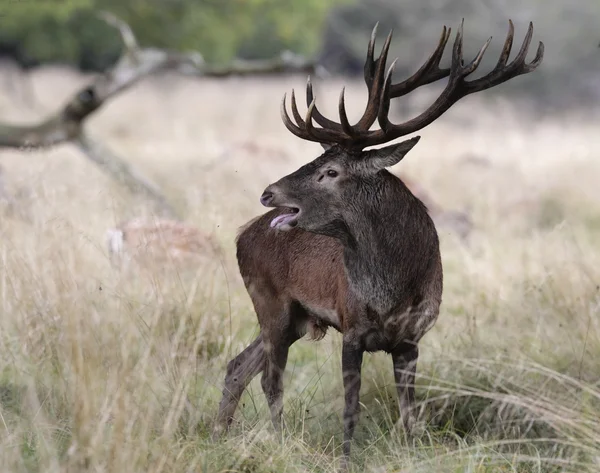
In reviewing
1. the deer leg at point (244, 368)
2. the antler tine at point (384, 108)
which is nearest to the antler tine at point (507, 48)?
the antler tine at point (384, 108)

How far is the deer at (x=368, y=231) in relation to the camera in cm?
482

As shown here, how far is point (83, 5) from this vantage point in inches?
858

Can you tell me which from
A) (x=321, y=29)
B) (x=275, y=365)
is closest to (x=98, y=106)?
(x=275, y=365)

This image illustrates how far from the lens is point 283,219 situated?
4.93 metres

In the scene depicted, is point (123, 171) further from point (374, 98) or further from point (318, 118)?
point (374, 98)

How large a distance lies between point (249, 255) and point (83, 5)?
1754 cm

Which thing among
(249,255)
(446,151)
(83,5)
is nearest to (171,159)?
(446,151)

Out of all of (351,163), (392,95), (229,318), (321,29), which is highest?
(321,29)

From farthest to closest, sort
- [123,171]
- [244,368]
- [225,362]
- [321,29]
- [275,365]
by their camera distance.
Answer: [321,29]
[123,171]
[225,362]
[244,368]
[275,365]

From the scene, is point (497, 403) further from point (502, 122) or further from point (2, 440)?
point (502, 122)

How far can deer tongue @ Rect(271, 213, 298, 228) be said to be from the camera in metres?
4.84

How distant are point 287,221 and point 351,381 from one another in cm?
79

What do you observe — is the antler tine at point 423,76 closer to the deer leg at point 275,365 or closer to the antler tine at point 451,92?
the antler tine at point 451,92

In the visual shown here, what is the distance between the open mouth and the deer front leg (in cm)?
59
